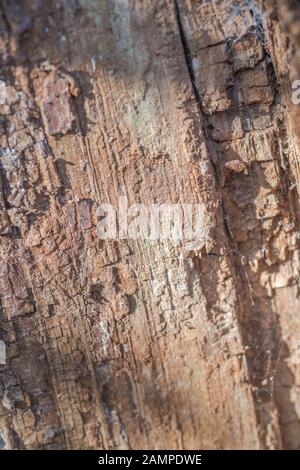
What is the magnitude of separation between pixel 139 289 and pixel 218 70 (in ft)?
2.49

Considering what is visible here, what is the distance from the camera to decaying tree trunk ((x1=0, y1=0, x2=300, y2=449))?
4.44ft

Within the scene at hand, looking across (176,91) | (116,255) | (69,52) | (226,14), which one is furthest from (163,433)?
(226,14)

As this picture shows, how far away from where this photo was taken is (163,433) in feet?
5.29

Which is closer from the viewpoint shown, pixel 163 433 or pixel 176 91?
pixel 176 91

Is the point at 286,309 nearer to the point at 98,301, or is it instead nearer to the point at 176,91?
the point at 98,301

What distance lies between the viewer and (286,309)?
5.19ft

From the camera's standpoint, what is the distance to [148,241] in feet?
4.87

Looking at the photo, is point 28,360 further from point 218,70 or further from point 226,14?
point 226,14

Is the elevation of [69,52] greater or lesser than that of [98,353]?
greater

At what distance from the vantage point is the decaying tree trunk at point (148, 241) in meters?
1.35
